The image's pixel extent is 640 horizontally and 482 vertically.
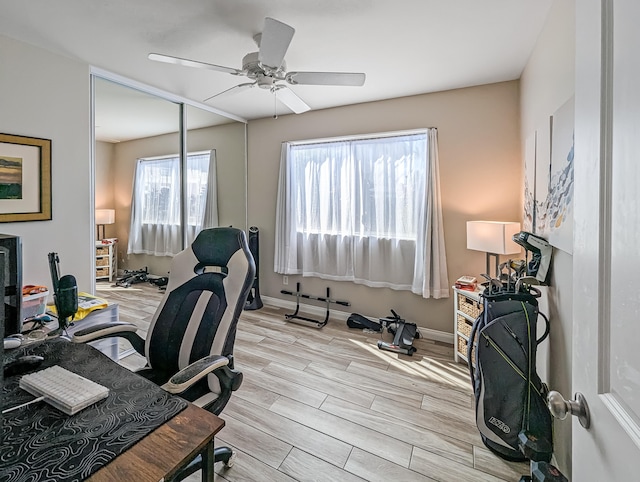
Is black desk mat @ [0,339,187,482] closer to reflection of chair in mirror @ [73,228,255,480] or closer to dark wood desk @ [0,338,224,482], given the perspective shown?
dark wood desk @ [0,338,224,482]

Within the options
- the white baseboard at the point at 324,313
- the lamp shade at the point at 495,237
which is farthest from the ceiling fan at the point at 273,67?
the white baseboard at the point at 324,313

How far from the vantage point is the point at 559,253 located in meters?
1.66

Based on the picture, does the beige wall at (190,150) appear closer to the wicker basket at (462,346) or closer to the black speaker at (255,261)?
the black speaker at (255,261)

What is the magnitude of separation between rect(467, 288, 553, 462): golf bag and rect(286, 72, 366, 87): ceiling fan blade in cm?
171

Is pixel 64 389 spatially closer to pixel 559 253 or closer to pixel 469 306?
pixel 559 253

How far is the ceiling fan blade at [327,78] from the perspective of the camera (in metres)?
2.11

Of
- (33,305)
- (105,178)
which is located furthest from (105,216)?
(33,305)

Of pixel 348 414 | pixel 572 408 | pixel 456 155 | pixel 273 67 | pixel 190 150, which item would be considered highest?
pixel 273 67

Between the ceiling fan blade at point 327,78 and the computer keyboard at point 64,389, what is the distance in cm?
208

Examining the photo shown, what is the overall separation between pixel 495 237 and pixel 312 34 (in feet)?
6.88

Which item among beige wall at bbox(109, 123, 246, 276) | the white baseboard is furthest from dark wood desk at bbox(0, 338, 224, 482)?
the white baseboard

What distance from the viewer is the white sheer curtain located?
3.22m

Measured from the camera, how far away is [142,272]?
10.9 feet

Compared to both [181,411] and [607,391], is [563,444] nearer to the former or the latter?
[607,391]
